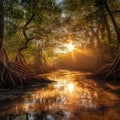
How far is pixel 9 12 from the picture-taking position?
598 inches

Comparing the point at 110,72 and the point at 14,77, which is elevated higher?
the point at 14,77

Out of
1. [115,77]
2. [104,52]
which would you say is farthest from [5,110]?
[104,52]

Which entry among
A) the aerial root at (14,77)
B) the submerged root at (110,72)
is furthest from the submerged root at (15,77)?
the submerged root at (110,72)

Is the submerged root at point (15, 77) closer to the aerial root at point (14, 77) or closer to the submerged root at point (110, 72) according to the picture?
the aerial root at point (14, 77)

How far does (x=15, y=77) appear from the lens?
40.1 ft

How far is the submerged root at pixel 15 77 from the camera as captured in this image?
1154cm

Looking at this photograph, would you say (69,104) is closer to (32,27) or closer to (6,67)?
(6,67)

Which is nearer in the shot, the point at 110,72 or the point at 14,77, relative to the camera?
the point at 14,77

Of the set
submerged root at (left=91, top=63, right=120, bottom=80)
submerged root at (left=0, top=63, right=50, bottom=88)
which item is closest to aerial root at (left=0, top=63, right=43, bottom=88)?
submerged root at (left=0, top=63, right=50, bottom=88)

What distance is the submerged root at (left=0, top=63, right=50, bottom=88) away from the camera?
11.5m

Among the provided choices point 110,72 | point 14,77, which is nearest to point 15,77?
point 14,77

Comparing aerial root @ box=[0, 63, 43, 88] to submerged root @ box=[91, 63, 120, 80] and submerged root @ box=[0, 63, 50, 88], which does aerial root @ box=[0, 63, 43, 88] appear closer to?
submerged root @ box=[0, 63, 50, 88]

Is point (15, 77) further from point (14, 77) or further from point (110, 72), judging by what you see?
point (110, 72)

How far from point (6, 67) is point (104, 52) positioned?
14807 mm
